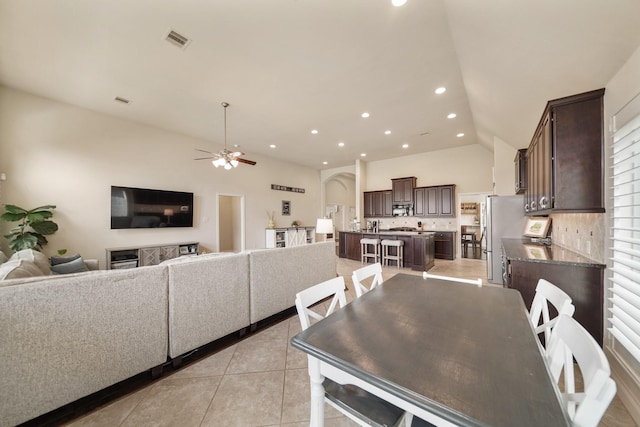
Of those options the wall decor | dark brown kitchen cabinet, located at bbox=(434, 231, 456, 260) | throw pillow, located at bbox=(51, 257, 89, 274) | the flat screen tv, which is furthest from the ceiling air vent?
dark brown kitchen cabinet, located at bbox=(434, 231, 456, 260)

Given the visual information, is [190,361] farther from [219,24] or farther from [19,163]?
[19,163]

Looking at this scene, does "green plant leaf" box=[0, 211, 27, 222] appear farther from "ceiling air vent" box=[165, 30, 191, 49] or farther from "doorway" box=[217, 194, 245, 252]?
Answer: "doorway" box=[217, 194, 245, 252]

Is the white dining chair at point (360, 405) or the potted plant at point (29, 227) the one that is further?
the potted plant at point (29, 227)

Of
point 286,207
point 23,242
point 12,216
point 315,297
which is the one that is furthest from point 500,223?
point 12,216

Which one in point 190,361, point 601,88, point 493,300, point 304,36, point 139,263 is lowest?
point 190,361

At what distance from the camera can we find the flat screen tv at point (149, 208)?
4465 millimetres

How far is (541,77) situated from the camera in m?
2.05

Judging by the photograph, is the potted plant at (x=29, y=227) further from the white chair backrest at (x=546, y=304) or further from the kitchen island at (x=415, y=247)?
the kitchen island at (x=415, y=247)

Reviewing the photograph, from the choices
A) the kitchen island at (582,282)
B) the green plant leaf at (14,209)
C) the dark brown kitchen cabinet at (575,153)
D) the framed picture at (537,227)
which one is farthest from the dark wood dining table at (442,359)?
the green plant leaf at (14,209)

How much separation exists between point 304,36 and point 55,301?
10.1 feet

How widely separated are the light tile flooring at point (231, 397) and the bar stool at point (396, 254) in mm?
3957

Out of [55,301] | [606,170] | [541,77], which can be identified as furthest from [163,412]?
[541,77]

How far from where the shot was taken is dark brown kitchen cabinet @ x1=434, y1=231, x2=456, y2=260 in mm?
6609

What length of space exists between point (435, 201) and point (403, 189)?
1.04 metres
